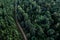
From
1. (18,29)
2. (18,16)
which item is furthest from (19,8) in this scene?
(18,29)

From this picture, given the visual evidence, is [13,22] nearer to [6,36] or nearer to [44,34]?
[6,36]

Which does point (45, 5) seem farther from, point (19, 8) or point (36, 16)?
point (19, 8)

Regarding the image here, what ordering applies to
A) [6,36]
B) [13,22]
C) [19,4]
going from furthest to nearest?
[19,4] → [13,22] → [6,36]

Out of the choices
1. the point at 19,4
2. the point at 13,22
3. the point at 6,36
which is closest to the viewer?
the point at 6,36

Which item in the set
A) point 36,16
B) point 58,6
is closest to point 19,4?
point 36,16

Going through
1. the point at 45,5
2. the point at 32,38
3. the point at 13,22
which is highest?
the point at 45,5

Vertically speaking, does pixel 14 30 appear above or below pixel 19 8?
below

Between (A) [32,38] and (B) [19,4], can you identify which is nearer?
(A) [32,38]
